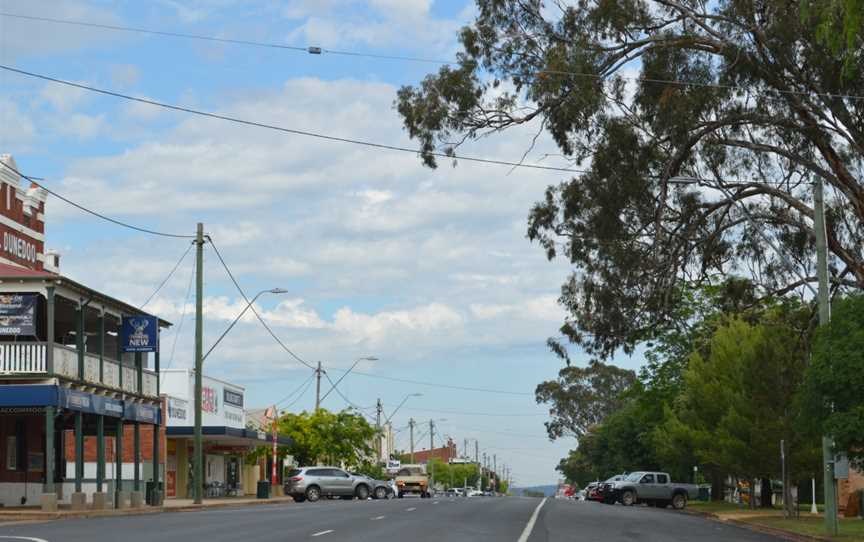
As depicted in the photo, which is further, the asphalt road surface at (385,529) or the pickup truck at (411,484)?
the pickup truck at (411,484)

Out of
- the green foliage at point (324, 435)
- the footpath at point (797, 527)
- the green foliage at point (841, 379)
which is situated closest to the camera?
the green foliage at point (841, 379)

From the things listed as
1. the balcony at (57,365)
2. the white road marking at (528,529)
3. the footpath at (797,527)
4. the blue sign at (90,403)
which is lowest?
the footpath at (797,527)

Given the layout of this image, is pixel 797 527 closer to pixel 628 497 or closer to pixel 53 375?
pixel 53 375

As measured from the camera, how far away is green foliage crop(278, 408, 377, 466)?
76.3 m

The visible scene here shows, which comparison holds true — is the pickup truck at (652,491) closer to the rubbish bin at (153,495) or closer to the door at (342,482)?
the door at (342,482)

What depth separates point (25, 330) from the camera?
35.6 metres

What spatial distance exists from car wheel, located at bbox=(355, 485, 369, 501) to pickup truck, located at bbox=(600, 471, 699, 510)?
1141 cm

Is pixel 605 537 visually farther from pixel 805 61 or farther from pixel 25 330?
pixel 25 330

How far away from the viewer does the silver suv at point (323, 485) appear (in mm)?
56000

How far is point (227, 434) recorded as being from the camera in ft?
196

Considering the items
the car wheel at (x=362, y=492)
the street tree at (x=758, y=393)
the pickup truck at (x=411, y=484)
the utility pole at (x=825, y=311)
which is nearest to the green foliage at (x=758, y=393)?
the street tree at (x=758, y=393)

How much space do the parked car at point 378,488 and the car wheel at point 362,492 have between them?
36cm

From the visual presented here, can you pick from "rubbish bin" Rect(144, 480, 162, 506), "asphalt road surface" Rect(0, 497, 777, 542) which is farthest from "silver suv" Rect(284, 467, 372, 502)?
"asphalt road surface" Rect(0, 497, 777, 542)

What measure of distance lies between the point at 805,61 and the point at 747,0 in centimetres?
211
